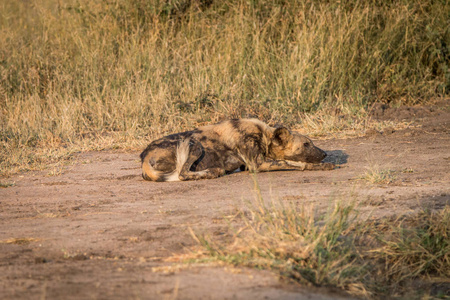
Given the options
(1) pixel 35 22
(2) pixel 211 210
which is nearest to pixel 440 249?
(2) pixel 211 210

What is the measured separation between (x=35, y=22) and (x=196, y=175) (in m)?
7.62

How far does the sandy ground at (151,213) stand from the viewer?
114 inches

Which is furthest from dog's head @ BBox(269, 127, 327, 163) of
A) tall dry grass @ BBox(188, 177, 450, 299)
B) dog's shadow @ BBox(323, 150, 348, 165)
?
tall dry grass @ BBox(188, 177, 450, 299)

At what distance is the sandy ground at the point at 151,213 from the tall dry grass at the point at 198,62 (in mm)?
1732

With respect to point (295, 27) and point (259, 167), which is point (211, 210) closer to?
point (259, 167)

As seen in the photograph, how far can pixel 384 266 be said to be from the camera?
12.3 ft

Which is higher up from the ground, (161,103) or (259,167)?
(259,167)

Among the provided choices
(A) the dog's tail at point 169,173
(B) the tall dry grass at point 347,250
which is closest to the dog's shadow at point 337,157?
(A) the dog's tail at point 169,173

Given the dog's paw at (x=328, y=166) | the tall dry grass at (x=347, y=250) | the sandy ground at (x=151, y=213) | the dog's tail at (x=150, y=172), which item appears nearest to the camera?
the sandy ground at (x=151, y=213)

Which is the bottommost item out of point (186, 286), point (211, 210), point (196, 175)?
point (196, 175)

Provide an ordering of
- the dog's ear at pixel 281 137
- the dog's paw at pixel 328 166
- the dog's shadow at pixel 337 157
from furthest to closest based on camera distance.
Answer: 1. the dog's shadow at pixel 337 157
2. the dog's ear at pixel 281 137
3. the dog's paw at pixel 328 166

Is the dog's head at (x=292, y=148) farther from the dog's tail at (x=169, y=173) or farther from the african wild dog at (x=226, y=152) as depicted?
the dog's tail at (x=169, y=173)

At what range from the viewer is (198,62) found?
10258 millimetres

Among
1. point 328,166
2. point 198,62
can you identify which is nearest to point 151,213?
point 328,166
